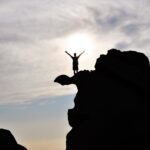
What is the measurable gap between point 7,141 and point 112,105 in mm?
31143

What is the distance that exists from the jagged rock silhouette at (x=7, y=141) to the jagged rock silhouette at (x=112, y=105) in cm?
2360

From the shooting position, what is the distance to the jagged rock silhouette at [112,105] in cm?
4234

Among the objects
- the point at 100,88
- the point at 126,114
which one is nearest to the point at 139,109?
the point at 126,114

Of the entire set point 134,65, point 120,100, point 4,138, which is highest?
point 134,65

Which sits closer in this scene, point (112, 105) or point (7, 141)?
point (112, 105)

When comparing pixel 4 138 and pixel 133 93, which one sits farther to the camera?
pixel 4 138

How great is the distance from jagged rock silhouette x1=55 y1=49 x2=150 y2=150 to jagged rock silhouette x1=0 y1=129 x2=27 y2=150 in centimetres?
2360

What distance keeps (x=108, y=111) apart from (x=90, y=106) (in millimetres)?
3153

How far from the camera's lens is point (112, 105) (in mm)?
44031

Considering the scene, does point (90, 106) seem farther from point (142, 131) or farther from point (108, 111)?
point (142, 131)

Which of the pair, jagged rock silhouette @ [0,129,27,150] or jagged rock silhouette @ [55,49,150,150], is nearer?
jagged rock silhouette @ [55,49,150,150]

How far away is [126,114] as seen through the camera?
140ft

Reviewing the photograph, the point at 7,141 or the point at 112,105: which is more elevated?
the point at 112,105

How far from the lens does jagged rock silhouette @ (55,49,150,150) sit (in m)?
42.3
